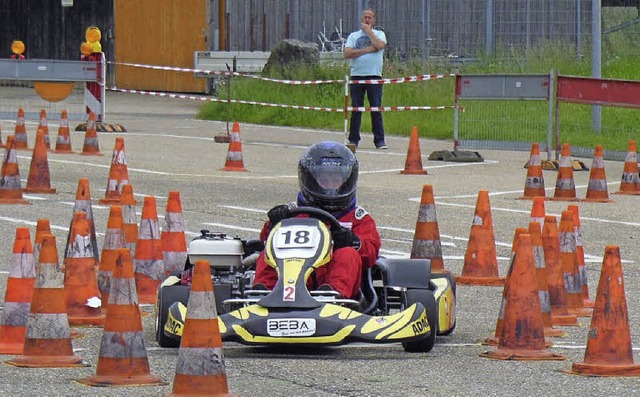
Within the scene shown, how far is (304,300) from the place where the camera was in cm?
880

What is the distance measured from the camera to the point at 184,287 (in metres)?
9.34

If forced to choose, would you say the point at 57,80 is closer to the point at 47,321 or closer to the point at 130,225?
the point at 130,225

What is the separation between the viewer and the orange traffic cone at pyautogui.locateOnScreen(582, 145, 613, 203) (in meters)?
17.7

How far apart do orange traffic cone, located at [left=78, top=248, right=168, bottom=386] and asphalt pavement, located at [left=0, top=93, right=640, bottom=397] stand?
0.11 metres

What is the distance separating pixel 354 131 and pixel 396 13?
35.6 feet

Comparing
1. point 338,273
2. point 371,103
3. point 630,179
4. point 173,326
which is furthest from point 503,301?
point 371,103

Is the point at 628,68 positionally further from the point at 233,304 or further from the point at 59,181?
the point at 233,304

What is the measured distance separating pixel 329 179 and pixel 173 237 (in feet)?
5.95

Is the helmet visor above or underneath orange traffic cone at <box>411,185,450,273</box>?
above

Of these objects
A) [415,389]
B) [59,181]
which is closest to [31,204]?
[59,181]

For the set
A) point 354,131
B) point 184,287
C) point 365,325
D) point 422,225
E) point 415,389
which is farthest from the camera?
point 354,131

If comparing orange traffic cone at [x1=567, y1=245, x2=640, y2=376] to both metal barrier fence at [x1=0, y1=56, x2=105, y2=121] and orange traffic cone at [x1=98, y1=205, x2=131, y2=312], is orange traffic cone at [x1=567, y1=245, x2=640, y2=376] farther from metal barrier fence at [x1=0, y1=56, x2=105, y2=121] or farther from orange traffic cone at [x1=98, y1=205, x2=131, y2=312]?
metal barrier fence at [x1=0, y1=56, x2=105, y2=121]

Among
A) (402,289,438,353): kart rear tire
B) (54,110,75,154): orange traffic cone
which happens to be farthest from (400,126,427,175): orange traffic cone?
(402,289,438,353): kart rear tire

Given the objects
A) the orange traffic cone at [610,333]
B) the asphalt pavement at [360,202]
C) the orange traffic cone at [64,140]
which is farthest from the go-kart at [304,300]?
the orange traffic cone at [64,140]
